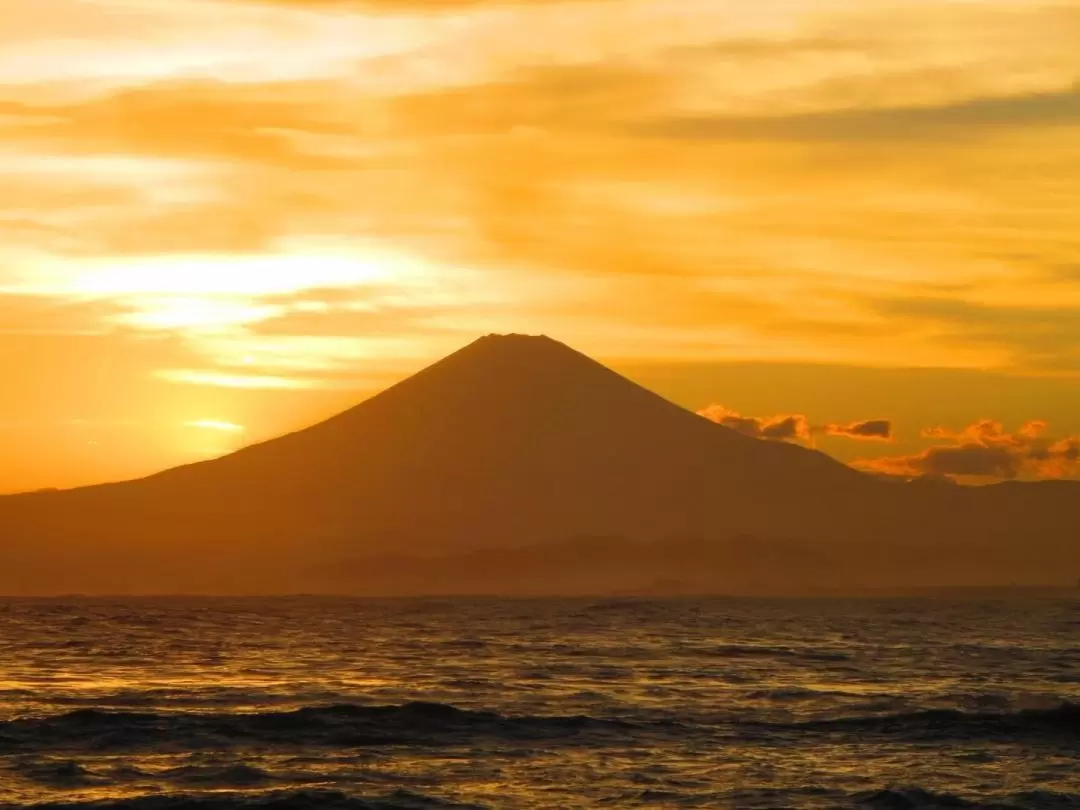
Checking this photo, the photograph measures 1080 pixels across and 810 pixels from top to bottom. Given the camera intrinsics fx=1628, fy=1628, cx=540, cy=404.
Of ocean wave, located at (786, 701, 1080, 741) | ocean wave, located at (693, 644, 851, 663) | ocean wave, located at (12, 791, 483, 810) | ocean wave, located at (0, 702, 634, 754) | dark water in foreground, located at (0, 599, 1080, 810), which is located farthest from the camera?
ocean wave, located at (693, 644, 851, 663)

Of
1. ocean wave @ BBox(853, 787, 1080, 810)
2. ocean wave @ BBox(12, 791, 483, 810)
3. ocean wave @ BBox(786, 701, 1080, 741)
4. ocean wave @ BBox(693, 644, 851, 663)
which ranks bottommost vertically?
ocean wave @ BBox(853, 787, 1080, 810)

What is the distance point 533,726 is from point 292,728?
6743mm

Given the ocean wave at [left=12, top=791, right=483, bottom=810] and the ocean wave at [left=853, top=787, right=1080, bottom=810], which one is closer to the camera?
the ocean wave at [left=12, top=791, right=483, bottom=810]

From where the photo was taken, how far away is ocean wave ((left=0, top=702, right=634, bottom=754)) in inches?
1679

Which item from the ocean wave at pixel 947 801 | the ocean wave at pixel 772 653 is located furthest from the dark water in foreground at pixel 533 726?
the ocean wave at pixel 772 653

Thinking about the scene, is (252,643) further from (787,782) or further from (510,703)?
(787,782)

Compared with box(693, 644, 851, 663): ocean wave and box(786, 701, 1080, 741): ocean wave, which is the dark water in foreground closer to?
box(786, 701, 1080, 741): ocean wave

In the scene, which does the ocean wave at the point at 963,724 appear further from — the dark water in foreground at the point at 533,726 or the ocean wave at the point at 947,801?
the ocean wave at the point at 947,801

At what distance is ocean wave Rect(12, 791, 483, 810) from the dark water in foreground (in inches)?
3.7

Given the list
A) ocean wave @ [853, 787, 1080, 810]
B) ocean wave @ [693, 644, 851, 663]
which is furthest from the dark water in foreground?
ocean wave @ [693, 644, 851, 663]

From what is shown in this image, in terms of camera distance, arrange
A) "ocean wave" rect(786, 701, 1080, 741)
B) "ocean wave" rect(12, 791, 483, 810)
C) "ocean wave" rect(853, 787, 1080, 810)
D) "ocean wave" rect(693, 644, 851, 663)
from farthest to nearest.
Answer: "ocean wave" rect(693, 644, 851, 663), "ocean wave" rect(786, 701, 1080, 741), "ocean wave" rect(853, 787, 1080, 810), "ocean wave" rect(12, 791, 483, 810)

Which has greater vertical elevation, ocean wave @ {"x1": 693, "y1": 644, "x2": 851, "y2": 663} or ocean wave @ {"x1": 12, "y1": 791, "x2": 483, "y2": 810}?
ocean wave @ {"x1": 693, "y1": 644, "x2": 851, "y2": 663}

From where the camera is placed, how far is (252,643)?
279ft

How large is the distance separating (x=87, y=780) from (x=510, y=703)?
17426mm
